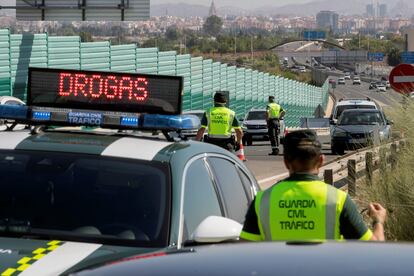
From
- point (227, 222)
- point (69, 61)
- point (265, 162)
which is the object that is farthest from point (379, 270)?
point (69, 61)

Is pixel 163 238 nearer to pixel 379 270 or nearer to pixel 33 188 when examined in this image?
pixel 33 188

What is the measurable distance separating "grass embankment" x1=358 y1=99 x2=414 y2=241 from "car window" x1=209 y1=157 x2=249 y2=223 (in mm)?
4156

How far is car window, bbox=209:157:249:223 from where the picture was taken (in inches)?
280

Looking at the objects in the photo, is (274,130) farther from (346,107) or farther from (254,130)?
(254,130)

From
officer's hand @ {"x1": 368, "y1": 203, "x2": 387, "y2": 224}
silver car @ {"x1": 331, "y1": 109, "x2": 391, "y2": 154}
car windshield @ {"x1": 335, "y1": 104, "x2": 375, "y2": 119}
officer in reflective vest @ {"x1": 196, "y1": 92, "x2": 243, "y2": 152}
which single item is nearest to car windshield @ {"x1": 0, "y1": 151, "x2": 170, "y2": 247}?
officer's hand @ {"x1": 368, "y1": 203, "x2": 387, "y2": 224}

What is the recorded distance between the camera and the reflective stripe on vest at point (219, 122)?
18.0m

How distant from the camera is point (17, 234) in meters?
6.41

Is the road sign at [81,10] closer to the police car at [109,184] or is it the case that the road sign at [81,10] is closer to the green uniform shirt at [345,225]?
the police car at [109,184]

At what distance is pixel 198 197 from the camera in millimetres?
6652

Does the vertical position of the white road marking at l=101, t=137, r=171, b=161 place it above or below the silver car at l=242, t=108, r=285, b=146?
Answer: above

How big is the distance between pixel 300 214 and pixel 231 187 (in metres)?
1.54

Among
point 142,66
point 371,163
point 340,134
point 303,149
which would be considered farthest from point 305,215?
point 142,66

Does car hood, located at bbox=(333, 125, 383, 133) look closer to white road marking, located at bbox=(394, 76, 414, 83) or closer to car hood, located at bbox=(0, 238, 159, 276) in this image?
white road marking, located at bbox=(394, 76, 414, 83)

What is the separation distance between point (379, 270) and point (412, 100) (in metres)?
14.8
